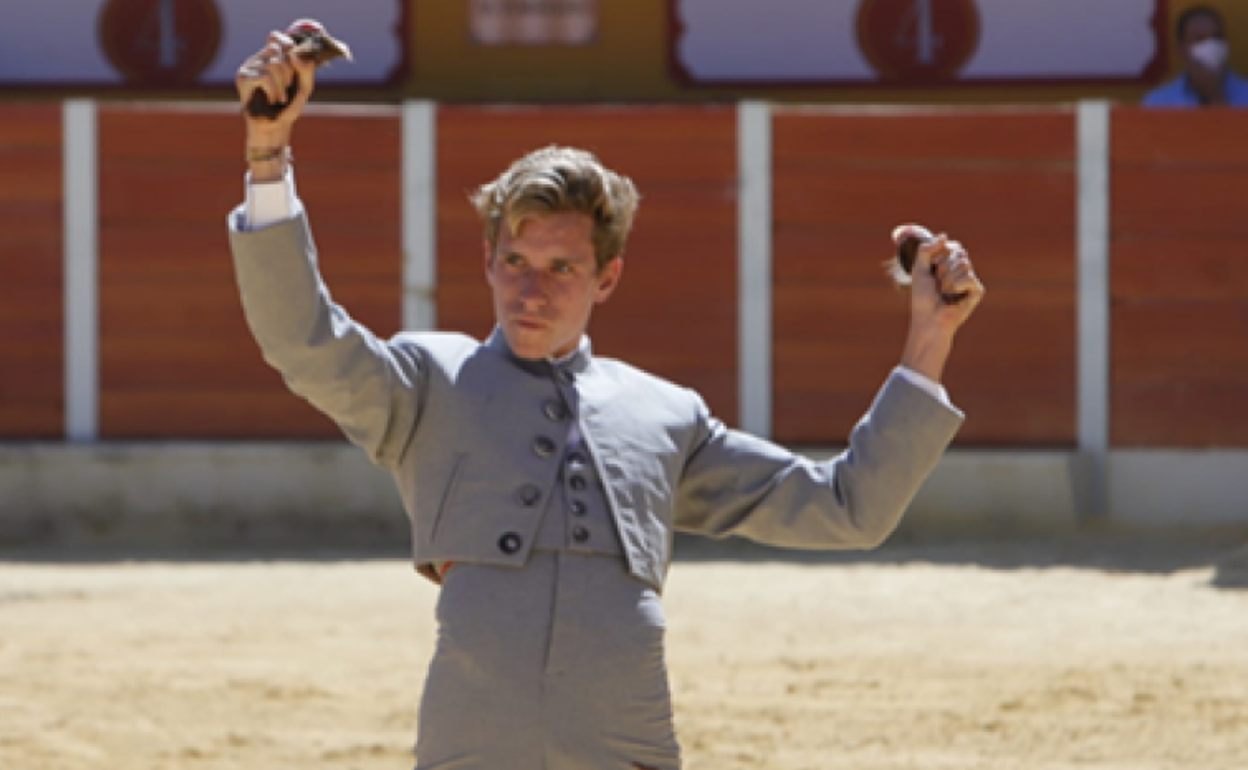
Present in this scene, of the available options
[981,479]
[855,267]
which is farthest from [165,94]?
[981,479]

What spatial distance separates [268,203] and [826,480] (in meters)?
0.70

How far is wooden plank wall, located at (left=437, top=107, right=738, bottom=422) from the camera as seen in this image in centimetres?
858

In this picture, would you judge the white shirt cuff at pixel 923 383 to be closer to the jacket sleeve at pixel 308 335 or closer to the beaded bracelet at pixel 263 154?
the jacket sleeve at pixel 308 335

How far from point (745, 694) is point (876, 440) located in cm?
287

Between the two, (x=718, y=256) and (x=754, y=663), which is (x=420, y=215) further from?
Answer: (x=754, y=663)

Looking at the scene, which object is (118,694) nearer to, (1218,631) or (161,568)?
(161,568)

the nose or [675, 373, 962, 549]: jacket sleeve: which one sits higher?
the nose

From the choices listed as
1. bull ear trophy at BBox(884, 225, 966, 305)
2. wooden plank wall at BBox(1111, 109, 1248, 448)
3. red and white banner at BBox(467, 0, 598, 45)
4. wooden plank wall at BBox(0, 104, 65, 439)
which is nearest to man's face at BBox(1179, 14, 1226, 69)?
wooden plank wall at BBox(1111, 109, 1248, 448)

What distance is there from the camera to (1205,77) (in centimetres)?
915

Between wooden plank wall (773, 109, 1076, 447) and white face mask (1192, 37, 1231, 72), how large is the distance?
1.11 m

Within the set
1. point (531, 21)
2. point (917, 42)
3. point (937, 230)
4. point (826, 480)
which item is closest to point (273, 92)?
point (826, 480)

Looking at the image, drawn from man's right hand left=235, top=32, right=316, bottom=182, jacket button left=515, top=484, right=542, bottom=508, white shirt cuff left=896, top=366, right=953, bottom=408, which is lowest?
jacket button left=515, top=484, right=542, bottom=508

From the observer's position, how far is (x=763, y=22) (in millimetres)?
10094

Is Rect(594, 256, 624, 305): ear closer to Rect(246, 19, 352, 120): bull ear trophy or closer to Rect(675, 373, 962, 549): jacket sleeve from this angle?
Rect(675, 373, 962, 549): jacket sleeve
